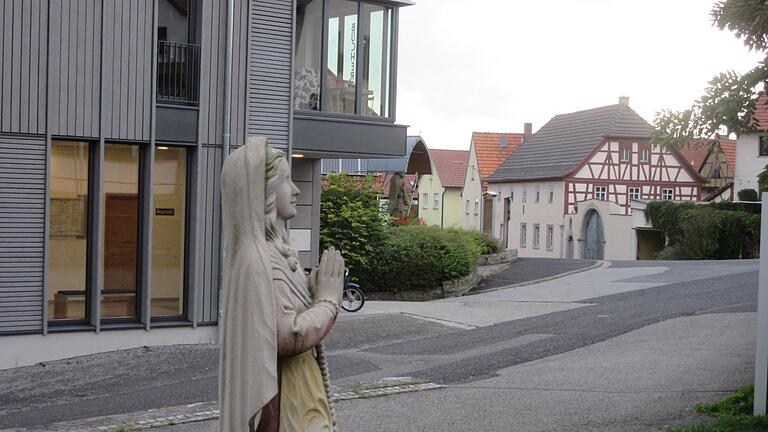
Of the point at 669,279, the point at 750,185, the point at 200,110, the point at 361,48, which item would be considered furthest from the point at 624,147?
the point at 200,110

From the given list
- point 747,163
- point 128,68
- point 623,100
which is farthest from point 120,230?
point 623,100

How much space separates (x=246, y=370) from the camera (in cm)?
418

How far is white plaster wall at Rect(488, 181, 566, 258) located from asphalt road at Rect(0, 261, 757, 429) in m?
36.7

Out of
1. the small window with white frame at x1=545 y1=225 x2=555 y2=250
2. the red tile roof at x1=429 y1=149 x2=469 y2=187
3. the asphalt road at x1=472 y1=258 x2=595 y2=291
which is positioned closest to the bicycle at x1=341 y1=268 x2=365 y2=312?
the asphalt road at x1=472 y1=258 x2=595 y2=291

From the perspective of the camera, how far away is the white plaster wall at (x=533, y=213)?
5909cm

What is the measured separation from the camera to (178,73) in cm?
1703

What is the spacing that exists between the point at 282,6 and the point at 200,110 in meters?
2.51

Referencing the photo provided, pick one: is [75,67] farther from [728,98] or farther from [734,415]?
[734,415]

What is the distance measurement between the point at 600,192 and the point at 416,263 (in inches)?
1391

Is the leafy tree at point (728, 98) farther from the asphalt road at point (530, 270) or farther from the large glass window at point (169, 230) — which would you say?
the asphalt road at point (530, 270)

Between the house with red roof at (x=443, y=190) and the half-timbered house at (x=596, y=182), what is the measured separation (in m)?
17.8

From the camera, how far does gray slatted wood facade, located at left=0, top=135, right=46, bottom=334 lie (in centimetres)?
1520

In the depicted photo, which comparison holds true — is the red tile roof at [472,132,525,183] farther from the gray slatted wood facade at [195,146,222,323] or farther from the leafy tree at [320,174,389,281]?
the gray slatted wood facade at [195,146,222,323]

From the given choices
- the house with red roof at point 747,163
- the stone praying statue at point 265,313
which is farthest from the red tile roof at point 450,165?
the stone praying statue at point 265,313
